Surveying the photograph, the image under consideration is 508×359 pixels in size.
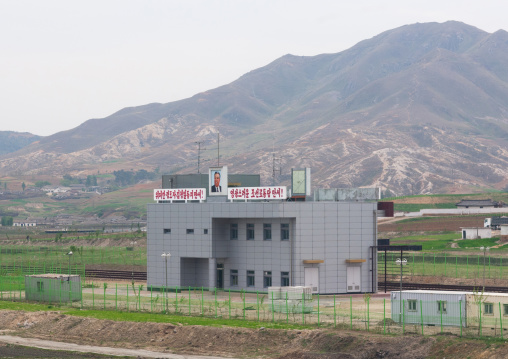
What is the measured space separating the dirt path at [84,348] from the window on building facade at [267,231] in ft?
98.0

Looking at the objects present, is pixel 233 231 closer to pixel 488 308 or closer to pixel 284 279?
pixel 284 279

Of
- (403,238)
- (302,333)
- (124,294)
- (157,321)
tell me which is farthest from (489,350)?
(403,238)

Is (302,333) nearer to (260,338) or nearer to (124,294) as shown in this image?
(260,338)

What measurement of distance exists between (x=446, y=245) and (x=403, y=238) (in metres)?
27.0

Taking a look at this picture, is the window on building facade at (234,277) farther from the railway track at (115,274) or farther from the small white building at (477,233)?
the small white building at (477,233)

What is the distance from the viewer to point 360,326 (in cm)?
6444

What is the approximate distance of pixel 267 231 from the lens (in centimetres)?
9169

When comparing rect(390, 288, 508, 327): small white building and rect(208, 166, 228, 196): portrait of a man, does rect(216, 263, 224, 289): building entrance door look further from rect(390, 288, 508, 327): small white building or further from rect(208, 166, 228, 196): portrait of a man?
rect(390, 288, 508, 327): small white building

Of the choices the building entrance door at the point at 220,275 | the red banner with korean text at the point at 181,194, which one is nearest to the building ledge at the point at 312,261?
the building entrance door at the point at 220,275

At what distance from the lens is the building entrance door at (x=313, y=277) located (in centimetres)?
8806

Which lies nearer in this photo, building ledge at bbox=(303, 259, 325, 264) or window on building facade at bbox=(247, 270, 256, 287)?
building ledge at bbox=(303, 259, 325, 264)

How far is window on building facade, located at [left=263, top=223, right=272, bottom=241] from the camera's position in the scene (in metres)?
91.3

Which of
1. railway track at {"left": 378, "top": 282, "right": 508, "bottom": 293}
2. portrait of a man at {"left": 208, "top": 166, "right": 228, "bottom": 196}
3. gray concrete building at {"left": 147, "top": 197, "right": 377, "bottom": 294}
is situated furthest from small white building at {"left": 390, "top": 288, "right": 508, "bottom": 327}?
portrait of a man at {"left": 208, "top": 166, "right": 228, "bottom": 196}

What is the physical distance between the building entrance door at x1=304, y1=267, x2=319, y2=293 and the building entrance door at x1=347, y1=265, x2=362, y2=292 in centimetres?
385
